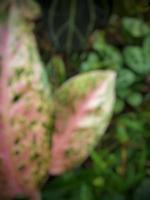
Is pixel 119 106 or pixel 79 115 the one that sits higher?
pixel 79 115

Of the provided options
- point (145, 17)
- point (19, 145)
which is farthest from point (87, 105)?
point (145, 17)

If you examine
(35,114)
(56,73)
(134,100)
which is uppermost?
(35,114)

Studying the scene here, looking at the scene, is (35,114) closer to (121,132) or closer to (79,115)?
(79,115)

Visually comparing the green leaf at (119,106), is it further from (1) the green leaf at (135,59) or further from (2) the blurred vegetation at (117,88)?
(1) the green leaf at (135,59)

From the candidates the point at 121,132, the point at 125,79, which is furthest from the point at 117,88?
the point at 121,132

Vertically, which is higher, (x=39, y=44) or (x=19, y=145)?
(x=19, y=145)

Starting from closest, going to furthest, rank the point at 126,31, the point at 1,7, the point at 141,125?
the point at 1,7
the point at 141,125
the point at 126,31

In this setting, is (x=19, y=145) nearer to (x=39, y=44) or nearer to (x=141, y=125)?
(x=141, y=125)

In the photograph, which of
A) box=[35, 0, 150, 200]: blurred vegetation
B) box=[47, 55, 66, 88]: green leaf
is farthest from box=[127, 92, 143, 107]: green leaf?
box=[47, 55, 66, 88]: green leaf
